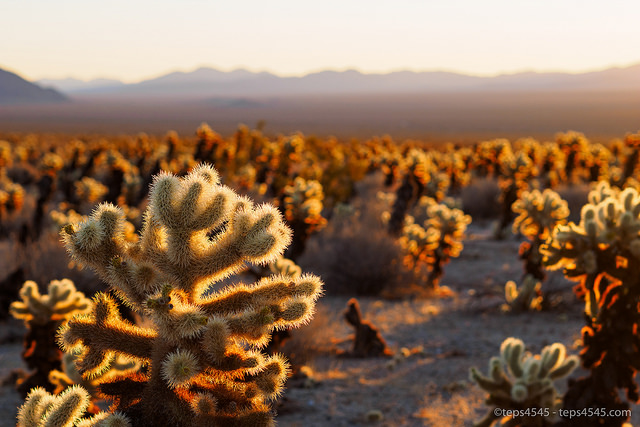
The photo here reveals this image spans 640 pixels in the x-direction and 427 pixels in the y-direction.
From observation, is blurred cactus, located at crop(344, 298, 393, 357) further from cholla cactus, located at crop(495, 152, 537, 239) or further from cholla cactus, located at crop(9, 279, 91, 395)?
cholla cactus, located at crop(495, 152, 537, 239)

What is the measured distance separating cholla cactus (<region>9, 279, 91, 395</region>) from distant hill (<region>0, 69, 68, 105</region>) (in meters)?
175

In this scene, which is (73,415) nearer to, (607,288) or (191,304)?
(191,304)

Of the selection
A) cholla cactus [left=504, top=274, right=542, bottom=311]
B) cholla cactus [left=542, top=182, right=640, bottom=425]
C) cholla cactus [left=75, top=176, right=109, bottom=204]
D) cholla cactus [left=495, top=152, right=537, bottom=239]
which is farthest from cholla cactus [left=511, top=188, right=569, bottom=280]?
cholla cactus [left=75, top=176, right=109, bottom=204]

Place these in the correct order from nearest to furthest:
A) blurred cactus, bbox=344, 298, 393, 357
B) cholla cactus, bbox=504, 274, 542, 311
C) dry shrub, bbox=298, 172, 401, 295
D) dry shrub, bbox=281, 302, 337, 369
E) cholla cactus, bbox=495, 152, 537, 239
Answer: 1. dry shrub, bbox=281, 302, 337, 369
2. blurred cactus, bbox=344, 298, 393, 357
3. cholla cactus, bbox=504, 274, 542, 311
4. dry shrub, bbox=298, 172, 401, 295
5. cholla cactus, bbox=495, 152, 537, 239

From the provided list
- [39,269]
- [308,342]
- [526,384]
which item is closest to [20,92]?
[39,269]

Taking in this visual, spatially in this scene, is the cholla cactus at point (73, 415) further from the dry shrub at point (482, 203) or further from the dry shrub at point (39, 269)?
the dry shrub at point (482, 203)

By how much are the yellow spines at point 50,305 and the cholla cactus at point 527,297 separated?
535 cm

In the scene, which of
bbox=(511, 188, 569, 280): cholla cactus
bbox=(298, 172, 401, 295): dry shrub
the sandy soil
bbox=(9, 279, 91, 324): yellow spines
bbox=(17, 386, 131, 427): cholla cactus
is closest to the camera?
bbox=(17, 386, 131, 427): cholla cactus

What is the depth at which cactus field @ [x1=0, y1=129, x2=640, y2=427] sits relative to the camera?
1.82 metres

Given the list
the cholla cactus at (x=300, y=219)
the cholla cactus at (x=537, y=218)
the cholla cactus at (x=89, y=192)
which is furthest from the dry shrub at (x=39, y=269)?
the cholla cactus at (x=537, y=218)

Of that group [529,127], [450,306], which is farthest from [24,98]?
[450,306]

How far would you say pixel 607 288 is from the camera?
3686mm

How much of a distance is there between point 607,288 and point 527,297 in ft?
14.3

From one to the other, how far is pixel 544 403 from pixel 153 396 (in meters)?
2.21
